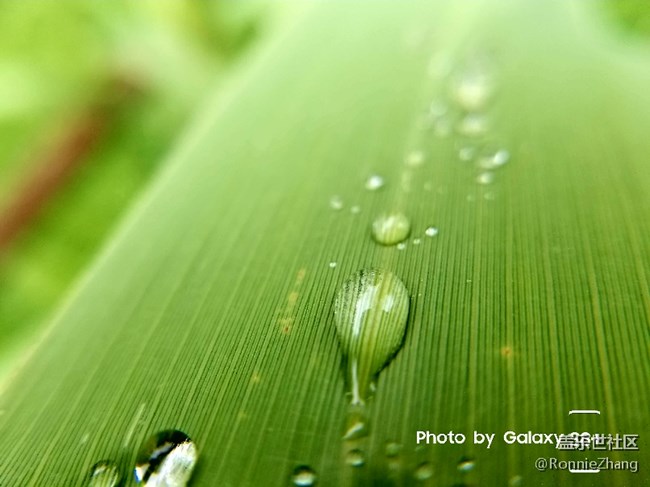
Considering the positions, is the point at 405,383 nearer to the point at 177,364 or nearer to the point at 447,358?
the point at 447,358

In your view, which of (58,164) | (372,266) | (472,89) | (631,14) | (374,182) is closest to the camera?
(372,266)

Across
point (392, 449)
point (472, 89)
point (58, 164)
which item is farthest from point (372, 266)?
point (58, 164)

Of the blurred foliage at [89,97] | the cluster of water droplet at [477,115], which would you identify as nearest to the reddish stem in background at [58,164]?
the blurred foliage at [89,97]

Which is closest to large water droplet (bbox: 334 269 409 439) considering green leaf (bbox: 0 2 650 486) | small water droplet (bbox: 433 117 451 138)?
green leaf (bbox: 0 2 650 486)

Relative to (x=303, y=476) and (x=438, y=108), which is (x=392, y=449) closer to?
(x=303, y=476)

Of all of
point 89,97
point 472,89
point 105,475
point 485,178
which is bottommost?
point 105,475

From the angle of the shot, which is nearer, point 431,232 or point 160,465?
point 160,465
